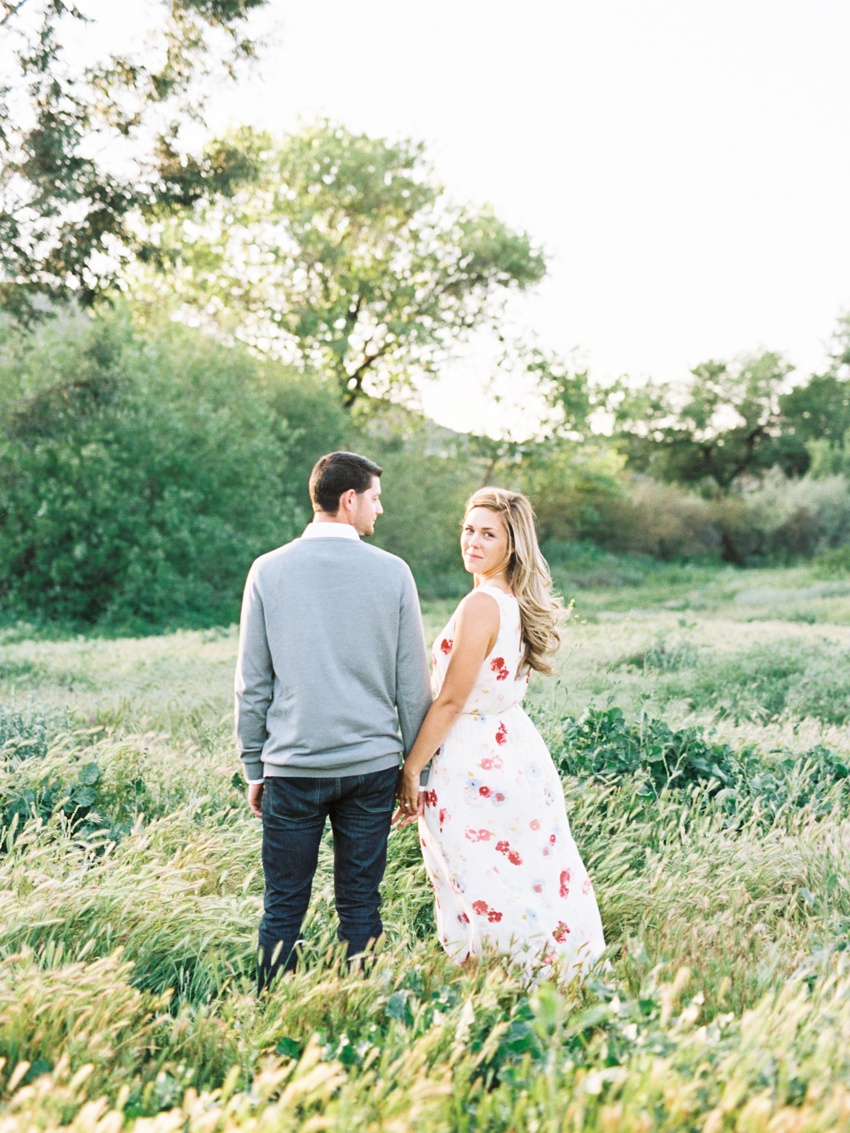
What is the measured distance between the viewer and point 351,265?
3058 centimetres

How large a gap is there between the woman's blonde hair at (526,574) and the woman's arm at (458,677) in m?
0.18

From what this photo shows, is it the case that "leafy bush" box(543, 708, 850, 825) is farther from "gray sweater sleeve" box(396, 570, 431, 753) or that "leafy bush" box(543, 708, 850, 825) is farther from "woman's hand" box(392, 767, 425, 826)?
"gray sweater sleeve" box(396, 570, 431, 753)

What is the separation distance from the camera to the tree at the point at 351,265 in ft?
96.0

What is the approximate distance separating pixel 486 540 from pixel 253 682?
3.53 feet

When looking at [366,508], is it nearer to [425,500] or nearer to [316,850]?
A: [316,850]

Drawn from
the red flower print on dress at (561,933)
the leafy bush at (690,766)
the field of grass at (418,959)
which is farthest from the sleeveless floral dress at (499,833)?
the leafy bush at (690,766)

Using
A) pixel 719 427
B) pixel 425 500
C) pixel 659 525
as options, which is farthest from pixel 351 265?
pixel 719 427

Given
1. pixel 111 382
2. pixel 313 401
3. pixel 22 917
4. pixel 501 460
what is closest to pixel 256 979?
pixel 22 917

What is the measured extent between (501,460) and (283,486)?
1033cm

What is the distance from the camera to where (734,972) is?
10.8ft

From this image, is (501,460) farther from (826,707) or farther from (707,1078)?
(707,1078)

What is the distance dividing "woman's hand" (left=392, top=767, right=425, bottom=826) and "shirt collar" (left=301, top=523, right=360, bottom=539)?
0.96m

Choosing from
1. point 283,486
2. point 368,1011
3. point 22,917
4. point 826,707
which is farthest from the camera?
point 283,486

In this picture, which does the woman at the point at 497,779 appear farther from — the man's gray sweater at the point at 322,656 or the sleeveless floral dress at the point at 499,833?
the man's gray sweater at the point at 322,656
